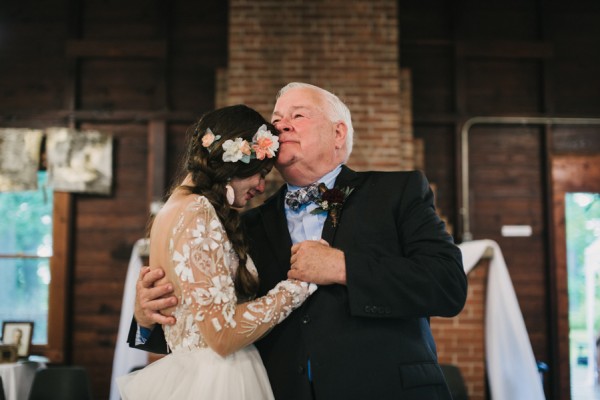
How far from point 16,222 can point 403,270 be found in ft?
19.0

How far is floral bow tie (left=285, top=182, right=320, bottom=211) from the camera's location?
2.29 meters

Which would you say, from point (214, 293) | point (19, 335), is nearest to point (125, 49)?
point (19, 335)

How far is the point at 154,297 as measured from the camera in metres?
2.00

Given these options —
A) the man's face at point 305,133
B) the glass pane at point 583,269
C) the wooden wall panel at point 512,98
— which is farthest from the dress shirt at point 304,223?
the glass pane at point 583,269

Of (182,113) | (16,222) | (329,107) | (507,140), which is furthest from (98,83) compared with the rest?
(329,107)

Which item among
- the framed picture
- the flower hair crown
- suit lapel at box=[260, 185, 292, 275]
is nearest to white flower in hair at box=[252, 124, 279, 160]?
the flower hair crown

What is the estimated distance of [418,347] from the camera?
6.77 ft

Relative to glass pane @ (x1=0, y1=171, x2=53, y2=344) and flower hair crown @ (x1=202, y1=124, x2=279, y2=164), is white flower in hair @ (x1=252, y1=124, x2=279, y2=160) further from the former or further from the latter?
glass pane @ (x1=0, y1=171, x2=53, y2=344)

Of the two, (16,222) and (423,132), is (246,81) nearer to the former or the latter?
(423,132)

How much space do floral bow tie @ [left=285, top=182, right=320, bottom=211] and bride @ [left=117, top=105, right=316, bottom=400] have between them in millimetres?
171

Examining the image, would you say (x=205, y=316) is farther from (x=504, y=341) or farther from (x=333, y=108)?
(x=504, y=341)

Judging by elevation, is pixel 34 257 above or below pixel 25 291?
above

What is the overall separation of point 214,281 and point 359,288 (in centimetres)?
43

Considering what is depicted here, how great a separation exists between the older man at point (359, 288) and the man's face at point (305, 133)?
125 millimetres
